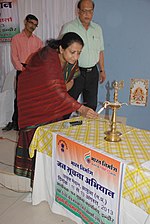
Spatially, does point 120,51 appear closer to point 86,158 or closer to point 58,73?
point 58,73

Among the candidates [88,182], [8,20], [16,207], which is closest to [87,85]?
[16,207]

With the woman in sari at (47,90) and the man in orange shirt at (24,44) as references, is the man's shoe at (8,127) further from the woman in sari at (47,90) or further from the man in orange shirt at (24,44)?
the woman in sari at (47,90)

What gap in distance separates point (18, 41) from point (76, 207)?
6.77 feet

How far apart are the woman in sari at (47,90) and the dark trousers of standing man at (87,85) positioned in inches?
28.3

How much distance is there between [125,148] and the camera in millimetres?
1169

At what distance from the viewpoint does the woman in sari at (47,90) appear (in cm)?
152

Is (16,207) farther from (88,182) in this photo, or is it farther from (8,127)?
(8,127)

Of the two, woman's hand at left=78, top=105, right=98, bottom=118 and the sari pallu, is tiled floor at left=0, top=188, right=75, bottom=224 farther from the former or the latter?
woman's hand at left=78, top=105, right=98, bottom=118

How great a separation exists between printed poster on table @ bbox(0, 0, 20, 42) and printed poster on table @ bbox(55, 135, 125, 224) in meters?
2.37

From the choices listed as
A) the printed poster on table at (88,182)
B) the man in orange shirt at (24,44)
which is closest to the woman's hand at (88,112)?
the printed poster on table at (88,182)

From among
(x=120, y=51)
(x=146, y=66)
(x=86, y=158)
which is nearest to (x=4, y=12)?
(x=120, y=51)

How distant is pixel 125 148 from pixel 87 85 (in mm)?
1398

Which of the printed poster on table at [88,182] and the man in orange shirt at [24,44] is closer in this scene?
the printed poster on table at [88,182]

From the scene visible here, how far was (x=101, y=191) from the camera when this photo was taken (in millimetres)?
1158
